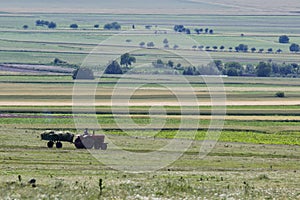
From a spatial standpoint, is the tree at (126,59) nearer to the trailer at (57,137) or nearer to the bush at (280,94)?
the bush at (280,94)

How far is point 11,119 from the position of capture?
73.8 meters

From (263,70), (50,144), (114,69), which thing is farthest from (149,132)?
(263,70)

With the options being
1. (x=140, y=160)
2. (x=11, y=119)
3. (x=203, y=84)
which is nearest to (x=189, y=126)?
(x=11, y=119)

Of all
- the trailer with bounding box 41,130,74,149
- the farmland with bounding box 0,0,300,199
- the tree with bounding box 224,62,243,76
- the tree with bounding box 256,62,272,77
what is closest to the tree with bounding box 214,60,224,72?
the tree with bounding box 224,62,243,76

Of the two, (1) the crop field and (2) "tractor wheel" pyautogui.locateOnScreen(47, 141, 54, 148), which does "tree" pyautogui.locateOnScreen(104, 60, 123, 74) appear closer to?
(1) the crop field

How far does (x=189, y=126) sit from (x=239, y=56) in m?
112

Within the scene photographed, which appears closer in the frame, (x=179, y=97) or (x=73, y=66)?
(x=179, y=97)

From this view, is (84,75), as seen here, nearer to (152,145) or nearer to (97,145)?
(152,145)

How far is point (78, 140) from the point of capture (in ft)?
177

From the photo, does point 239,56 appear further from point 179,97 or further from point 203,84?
point 179,97

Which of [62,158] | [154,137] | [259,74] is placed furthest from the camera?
[259,74]

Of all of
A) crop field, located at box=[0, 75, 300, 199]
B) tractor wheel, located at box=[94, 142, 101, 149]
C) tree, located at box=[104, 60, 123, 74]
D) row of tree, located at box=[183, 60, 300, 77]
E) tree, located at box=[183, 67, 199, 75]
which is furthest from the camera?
row of tree, located at box=[183, 60, 300, 77]

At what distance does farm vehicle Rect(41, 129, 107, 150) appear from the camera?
53750mm

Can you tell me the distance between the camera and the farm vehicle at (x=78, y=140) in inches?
2116
